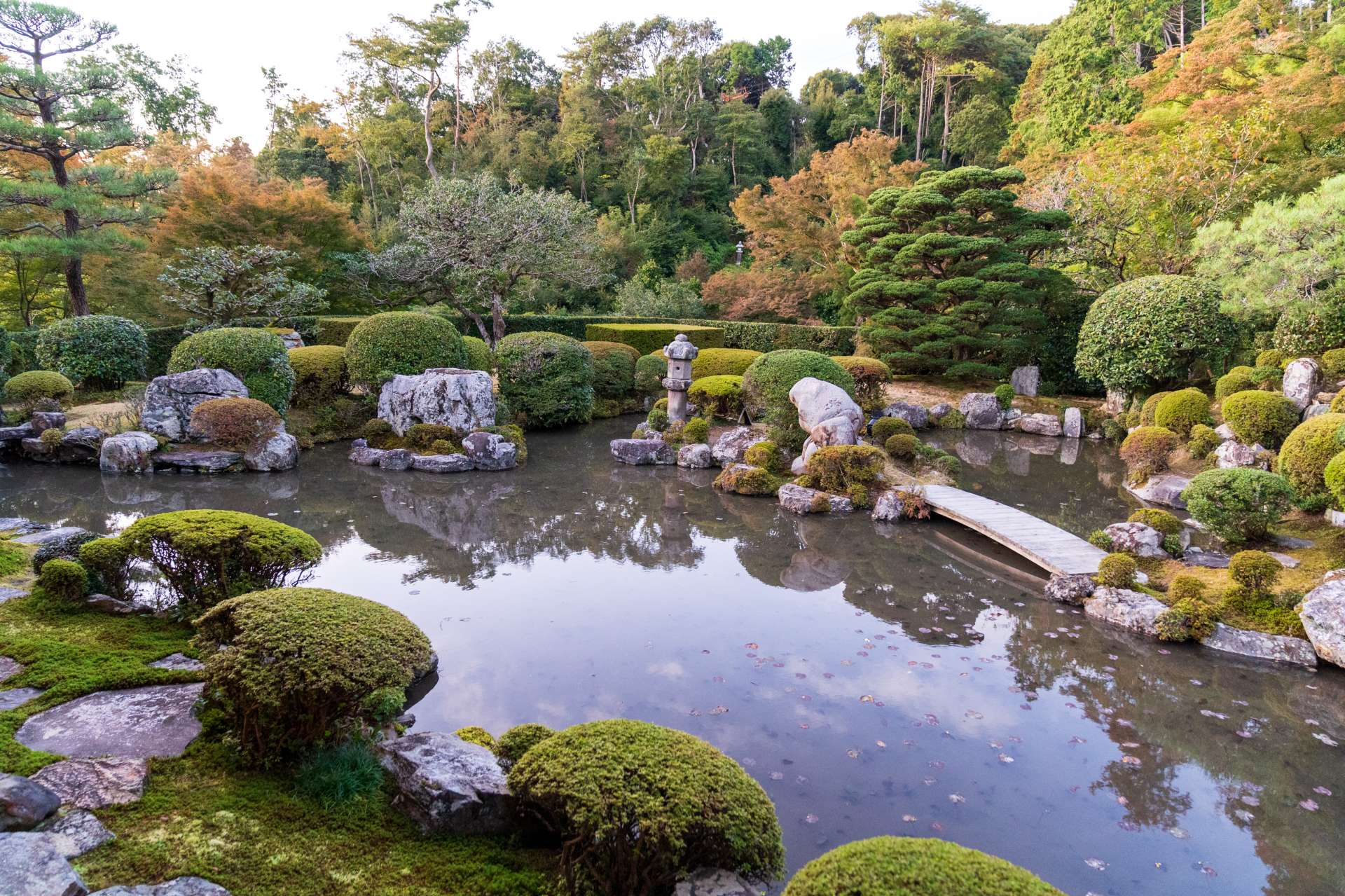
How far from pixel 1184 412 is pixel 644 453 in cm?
907

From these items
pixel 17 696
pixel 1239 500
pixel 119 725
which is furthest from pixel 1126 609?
pixel 17 696

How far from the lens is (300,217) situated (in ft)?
63.5

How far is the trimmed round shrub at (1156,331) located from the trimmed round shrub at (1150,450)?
11.4 feet

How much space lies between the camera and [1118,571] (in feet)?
21.4

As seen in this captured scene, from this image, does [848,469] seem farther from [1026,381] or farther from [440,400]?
[1026,381]

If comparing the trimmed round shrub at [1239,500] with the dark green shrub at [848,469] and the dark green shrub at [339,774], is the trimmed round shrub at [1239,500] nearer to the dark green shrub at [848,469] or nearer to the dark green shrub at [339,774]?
the dark green shrub at [848,469]

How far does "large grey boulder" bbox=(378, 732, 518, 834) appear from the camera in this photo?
10.3 feet

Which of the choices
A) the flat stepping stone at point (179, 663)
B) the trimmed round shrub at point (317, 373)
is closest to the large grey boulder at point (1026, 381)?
the trimmed round shrub at point (317, 373)

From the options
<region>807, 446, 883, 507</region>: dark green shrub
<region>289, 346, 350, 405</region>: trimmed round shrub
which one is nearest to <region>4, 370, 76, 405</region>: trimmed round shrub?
<region>289, 346, 350, 405</region>: trimmed round shrub

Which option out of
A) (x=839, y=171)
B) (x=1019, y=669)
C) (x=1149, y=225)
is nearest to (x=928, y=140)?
(x=839, y=171)

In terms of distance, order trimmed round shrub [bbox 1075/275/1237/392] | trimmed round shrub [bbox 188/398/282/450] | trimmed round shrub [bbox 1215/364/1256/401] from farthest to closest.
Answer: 1. trimmed round shrub [bbox 1075/275/1237/392]
2. trimmed round shrub [bbox 1215/364/1256/401]
3. trimmed round shrub [bbox 188/398/282/450]

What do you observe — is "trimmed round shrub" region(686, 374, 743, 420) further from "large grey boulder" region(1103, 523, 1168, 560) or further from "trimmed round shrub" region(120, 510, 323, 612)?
"trimmed round shrub" region(120, 510, 323, 612)

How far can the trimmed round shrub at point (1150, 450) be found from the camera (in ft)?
36.0

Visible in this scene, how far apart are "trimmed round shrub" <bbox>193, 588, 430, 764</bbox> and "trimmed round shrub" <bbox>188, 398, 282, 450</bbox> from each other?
8411 mm
